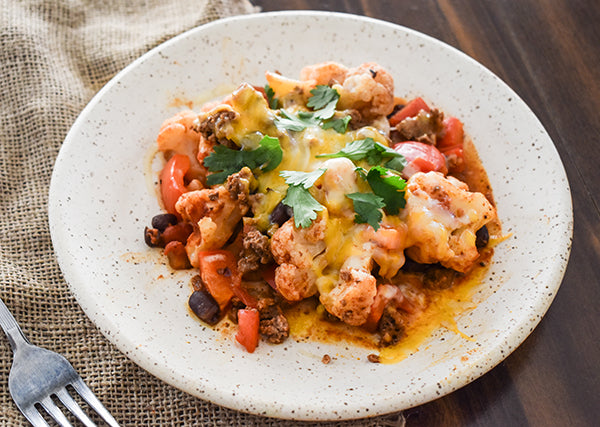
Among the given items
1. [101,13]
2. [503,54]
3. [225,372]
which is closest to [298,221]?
[225,372]

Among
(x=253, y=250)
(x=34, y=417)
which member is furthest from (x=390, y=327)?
(x=34, y=417)

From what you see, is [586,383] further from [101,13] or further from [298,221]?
[101,13]

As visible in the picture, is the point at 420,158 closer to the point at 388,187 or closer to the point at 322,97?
the point at 388,187

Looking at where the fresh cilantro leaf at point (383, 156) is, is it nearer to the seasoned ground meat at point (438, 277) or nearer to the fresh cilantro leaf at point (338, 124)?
the fresh cilantro leaf at point (338, 124)

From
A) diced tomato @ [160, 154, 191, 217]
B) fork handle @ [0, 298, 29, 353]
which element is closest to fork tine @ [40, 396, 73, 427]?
fork handle @ [0, 298, 29, 353]

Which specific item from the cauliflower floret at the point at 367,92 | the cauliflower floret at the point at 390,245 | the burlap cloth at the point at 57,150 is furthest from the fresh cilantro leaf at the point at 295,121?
the burlap cloth at the point at 57,150

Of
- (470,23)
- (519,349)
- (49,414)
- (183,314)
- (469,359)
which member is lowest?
(49,414)
